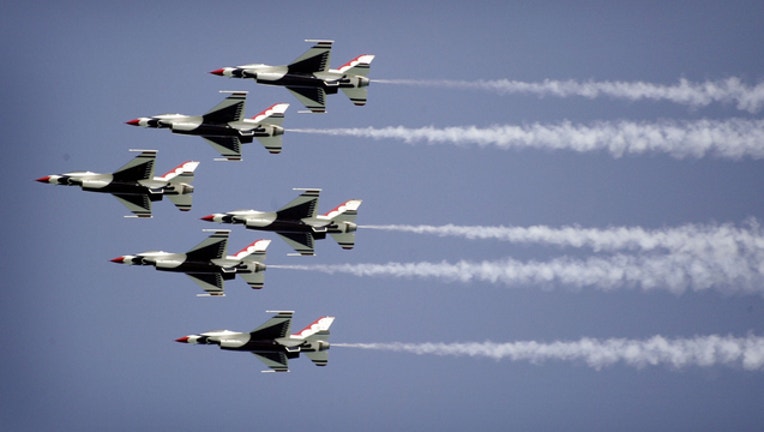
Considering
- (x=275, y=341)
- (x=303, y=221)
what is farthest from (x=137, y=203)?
(x=275, y=341)

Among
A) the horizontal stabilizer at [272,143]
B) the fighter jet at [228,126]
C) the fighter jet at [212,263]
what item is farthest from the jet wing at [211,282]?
the horizontal stabilizer at [272,143]

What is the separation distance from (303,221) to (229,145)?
18.2ft

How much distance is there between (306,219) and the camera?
78.2 m

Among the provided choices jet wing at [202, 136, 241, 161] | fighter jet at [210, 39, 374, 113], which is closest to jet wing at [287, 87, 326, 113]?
fighter jet at [210, 39, 374, 113]

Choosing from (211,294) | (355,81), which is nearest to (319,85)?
(355,81)

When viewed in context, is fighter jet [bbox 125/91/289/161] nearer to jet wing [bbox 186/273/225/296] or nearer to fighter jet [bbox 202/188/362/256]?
fighter jet [bbox 202/188/362/256]

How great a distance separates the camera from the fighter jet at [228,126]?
255ft

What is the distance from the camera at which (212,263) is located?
78250mm

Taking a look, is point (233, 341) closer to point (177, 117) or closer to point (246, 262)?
point (246, 262)

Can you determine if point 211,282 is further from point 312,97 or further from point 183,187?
point 312,97

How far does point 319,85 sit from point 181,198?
30.4 feet

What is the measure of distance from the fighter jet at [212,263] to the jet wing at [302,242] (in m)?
1.90

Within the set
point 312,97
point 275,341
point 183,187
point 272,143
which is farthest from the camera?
point 275,341

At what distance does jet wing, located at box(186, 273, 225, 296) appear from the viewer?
78625mm
